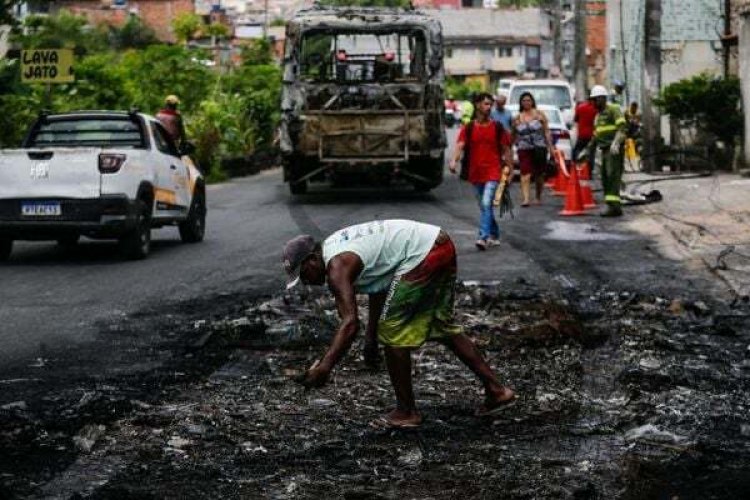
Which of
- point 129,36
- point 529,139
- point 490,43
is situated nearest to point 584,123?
point 529,139

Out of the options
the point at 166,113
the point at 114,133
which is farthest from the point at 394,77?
the point at 114,133

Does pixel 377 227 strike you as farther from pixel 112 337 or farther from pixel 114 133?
pixel 114 133

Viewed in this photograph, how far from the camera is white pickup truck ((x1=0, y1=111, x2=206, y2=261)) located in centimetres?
1608

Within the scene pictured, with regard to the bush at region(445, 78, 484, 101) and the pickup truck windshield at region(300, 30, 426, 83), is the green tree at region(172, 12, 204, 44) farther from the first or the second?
the pickup truck windshield at region(300, 30, 426, 83)

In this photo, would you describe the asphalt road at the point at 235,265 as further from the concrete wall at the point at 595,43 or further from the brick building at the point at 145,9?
the brick building at the point at 145,9

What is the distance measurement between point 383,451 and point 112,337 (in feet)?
14.1

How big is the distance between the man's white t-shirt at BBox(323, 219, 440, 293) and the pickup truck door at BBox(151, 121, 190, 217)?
33.7 feet

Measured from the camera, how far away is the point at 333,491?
6496 mm

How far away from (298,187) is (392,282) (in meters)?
19.5

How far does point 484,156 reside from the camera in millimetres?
16938

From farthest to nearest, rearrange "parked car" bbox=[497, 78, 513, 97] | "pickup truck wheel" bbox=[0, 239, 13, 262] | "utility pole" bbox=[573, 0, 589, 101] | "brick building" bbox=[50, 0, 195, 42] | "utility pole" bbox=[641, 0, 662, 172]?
"brick building" bbox=[50, 0, 195, 42]
"utility pole" bbox=[573, 0, 589, 101]
"parked car" bbox=[497, 78, 513, 97]
"utility pole" bbox=[641, 0, 662, 172]
"pickup truck wheel" bbox=[0, 239, 13, 262]

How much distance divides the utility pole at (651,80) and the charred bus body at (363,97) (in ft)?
19.7

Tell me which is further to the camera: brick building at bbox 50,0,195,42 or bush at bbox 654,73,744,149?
brick building at bbox 50,0,195,42

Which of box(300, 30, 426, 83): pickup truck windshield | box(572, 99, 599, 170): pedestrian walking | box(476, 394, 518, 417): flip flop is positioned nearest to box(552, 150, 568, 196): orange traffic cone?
box(572, 99, 599, 170): pedestrian walking
